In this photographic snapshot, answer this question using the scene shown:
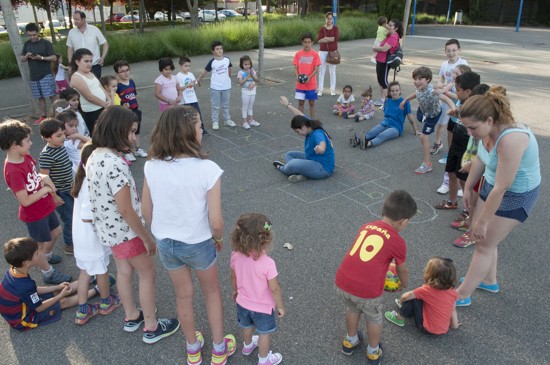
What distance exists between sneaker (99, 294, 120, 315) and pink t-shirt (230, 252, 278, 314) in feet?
4.48

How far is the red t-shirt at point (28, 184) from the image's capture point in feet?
11.2

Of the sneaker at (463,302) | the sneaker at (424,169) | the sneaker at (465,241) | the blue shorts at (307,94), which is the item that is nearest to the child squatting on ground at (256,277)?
the sneaker at (463,302)

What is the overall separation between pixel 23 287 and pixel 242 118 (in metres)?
6.12

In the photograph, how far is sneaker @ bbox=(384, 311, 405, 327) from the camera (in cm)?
326

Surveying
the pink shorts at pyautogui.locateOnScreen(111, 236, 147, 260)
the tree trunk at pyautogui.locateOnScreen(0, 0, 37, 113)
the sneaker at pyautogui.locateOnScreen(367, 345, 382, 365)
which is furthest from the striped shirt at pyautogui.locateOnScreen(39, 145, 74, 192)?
the tree trunk at pyautogui.locateOnScreen(0, 0, 37, 113)

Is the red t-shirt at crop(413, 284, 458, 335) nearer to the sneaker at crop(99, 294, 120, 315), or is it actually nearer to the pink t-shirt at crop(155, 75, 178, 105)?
the sneaker at crop(99, 294, 120, 315)

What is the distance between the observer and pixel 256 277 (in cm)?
257

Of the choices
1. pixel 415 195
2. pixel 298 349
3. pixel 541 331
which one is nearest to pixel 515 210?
pixel 541 331

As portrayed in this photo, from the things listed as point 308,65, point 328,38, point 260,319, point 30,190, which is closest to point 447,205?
point 260,319

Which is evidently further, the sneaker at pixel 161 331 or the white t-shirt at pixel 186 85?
the white t-shirt at pixel 186 85

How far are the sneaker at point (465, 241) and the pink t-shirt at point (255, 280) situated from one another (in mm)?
2511

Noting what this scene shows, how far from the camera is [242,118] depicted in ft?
28.6

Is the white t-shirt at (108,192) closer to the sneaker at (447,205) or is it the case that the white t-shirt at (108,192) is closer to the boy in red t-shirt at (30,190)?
the boy in red t-shirt at (30,190)

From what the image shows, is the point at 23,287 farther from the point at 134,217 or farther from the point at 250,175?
the point at 250,175
